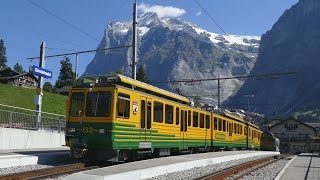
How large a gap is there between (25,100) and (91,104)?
3713 cm

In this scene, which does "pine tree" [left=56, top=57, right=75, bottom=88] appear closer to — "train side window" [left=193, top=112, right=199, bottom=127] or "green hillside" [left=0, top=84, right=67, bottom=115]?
"green hillside" [left=0, top=84, right=67, bottom=115]

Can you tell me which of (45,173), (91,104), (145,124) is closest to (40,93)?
(91,104)

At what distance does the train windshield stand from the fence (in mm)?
6664

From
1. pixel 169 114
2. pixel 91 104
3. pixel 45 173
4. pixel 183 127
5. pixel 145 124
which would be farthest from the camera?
pixel 183 127

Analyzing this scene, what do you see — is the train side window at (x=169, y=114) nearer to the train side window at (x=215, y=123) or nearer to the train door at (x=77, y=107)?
the train door at (x=77, y=107)

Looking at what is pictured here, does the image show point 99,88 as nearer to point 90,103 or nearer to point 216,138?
point 90,103

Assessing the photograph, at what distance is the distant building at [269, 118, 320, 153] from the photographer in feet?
326

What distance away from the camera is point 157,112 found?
767 inches

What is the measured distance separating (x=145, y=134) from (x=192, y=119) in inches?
250

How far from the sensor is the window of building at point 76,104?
57.1 feet

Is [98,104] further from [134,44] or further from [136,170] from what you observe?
[134,44]

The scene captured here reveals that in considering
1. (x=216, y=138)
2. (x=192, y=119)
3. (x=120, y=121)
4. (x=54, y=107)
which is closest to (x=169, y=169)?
(x=120, y=121)

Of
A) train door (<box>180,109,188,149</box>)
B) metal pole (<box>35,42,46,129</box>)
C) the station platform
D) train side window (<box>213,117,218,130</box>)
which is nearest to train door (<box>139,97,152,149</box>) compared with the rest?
the station platform

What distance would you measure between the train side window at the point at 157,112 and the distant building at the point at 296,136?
83465 mm
